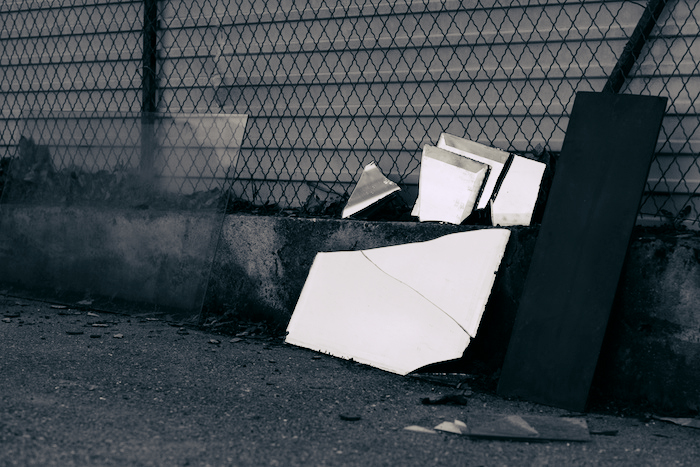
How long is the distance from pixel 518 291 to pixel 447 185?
0.76m

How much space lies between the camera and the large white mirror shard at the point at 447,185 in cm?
344

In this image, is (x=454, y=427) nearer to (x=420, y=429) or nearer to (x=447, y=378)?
(x=420, y=429)

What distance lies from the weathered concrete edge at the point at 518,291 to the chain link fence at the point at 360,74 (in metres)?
0.49

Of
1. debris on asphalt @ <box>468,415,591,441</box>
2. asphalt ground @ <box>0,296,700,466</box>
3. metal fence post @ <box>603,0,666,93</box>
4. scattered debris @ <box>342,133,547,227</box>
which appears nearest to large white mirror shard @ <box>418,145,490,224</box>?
scattered debris @ <box>342,133,547,227</box>

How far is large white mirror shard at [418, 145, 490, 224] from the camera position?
3.44 metres

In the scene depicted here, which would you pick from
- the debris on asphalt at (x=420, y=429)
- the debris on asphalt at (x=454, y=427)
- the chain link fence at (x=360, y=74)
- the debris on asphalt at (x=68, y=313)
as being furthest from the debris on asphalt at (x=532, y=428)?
the debris on asphalt at (x=68, y=313)

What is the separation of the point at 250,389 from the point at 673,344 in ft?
5.67

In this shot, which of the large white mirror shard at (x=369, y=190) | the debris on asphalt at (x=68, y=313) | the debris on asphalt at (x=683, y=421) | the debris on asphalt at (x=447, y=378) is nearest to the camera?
the debris on asphalt at (x=683, y=421)

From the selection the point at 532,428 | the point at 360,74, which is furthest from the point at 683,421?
the point at 360,74

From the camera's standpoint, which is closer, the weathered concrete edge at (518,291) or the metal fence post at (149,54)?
the weathered concrete edge at (518,291)

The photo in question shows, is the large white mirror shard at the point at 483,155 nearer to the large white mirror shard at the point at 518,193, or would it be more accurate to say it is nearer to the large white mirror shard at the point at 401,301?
the large white mirror shard at the point at 518,193

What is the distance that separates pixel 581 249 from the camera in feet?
9.12

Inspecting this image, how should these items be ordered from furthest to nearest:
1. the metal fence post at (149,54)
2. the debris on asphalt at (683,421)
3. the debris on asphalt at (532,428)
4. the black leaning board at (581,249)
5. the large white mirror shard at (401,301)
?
1. the metal fence post at (149,54)
2. the large white mirror shard at (401,301)
3. the black leaning board at (581,249)
4. the debris on asphalt at (683,421)
5. the debris on asphalt at (532,428)

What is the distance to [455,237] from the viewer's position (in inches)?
125
